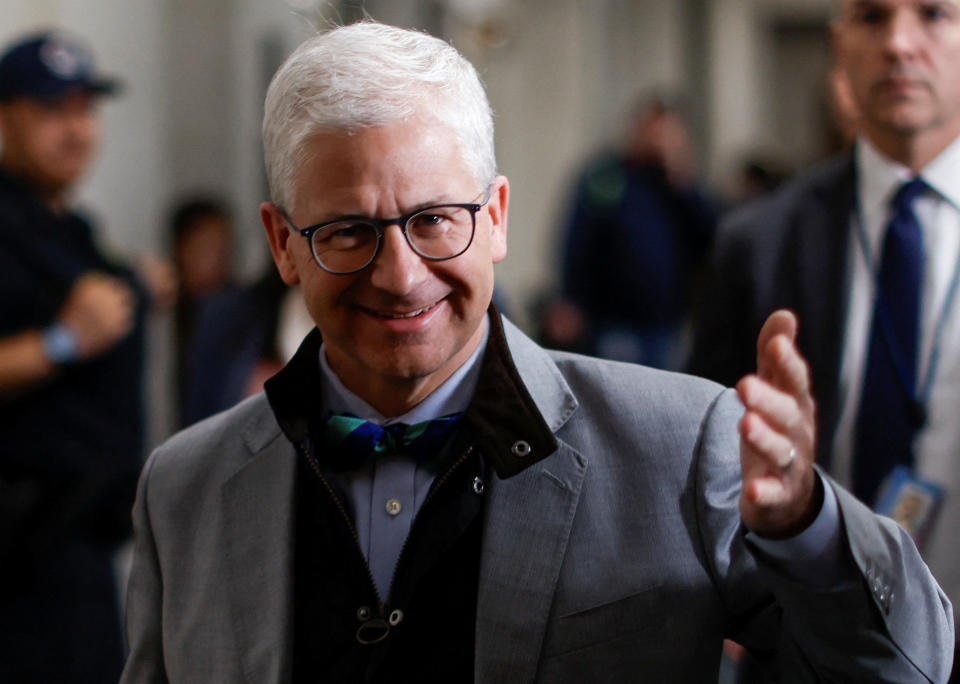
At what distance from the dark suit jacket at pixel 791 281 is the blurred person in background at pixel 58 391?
6.14 feet

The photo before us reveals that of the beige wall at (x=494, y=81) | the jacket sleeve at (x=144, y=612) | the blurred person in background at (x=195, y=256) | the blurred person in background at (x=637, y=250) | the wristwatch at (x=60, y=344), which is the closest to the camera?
the jacket sleeve at (x=144, y=612)

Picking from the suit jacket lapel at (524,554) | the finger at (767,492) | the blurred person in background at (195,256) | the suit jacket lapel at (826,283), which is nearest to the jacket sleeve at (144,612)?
the suit jacket lapel at (524,554)

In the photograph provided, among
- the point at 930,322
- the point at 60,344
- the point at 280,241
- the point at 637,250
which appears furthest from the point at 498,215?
the point at 637,250

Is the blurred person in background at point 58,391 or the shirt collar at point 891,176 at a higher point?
the shirt collar at point 891,176

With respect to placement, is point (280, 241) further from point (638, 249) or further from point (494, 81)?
point (494, 81)

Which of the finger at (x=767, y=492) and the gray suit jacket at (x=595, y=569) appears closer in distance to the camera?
the finger at (x=767, y=492)

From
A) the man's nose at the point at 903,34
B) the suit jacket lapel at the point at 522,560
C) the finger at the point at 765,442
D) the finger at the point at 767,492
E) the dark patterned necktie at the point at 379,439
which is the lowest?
the suit jacket lapel at the point at 522,560

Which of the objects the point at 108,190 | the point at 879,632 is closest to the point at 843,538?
the point at 879,632

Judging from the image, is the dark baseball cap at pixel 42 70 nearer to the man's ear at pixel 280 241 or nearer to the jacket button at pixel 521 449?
the man's ear at pixel 280 241

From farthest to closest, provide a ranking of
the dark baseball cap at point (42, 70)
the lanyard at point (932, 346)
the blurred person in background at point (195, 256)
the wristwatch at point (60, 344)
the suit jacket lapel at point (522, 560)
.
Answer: the blurred person in background at point (195, 256) < the dark baseball cap at point (42, 70) < the wristwatch at point (60, 344) < the lanyard at point (932, 346) < the suit jacket lapel at point (522, 560)

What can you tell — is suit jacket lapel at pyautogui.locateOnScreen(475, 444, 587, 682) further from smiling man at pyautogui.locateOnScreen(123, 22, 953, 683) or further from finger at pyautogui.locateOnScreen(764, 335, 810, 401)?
finger at pyautogui.locateOnScreen(764, 335, 810, 401)

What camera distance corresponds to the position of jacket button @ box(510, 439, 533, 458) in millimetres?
1771

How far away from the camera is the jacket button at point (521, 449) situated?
5.81 ft

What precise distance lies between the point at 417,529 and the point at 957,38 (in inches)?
62.6
